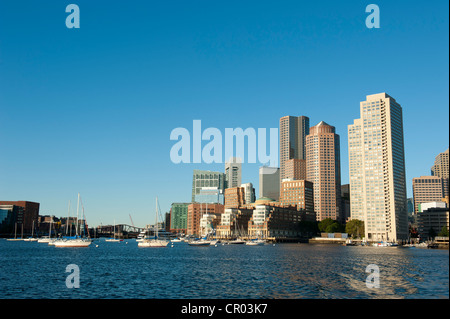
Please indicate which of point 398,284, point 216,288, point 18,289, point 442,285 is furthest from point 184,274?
point 442,285

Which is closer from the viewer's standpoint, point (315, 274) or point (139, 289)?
point (139, 289)
